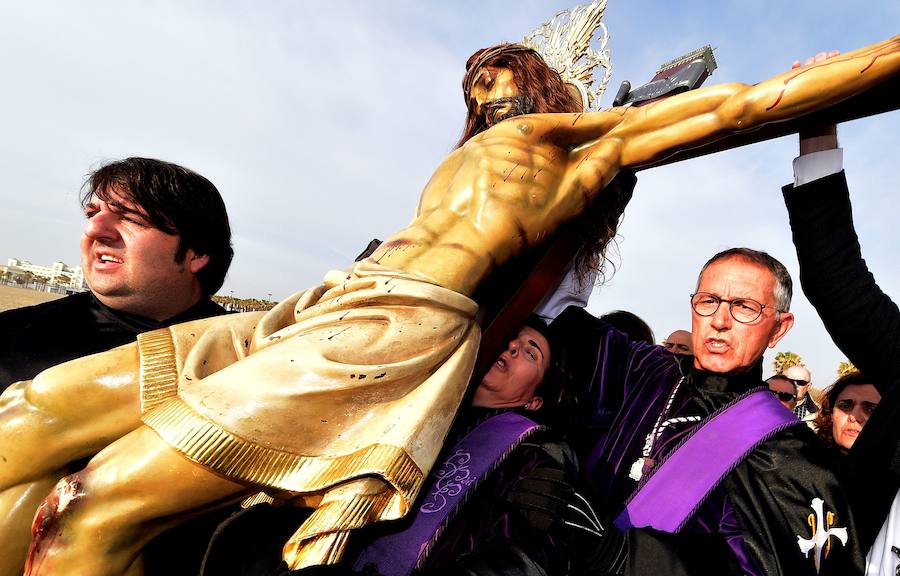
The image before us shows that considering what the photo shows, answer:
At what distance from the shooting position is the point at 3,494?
1.66 meters

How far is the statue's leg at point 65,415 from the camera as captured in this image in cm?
164

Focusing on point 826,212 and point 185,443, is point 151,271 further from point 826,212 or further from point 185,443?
point 826,212

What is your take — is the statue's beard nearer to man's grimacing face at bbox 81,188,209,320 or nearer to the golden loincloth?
the golden loincloth

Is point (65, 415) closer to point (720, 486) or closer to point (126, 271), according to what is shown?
point (126, 271)

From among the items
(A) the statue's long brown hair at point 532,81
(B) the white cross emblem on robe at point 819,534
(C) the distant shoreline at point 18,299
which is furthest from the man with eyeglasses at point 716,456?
(C) the distant shoreline at point 18,299

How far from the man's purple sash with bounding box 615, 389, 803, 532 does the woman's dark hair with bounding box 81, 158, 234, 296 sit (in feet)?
7.31

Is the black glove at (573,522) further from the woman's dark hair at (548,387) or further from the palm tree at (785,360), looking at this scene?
the palm tree at (785,360)

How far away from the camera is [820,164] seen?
2021 millimetres

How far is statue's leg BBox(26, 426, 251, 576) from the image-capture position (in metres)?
1.47

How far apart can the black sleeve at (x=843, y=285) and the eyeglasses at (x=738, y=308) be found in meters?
0.19

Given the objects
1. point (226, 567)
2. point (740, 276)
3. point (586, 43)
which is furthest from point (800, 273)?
point (226, 567)

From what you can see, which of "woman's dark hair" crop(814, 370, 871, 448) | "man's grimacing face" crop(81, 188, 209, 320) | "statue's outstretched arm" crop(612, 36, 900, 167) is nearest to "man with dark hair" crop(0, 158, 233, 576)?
"man's grimacing face" crop(81, 188, 209, 320)

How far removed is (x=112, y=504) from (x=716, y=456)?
201 centimetres

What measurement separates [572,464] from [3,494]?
1880mm
